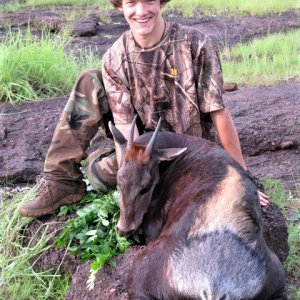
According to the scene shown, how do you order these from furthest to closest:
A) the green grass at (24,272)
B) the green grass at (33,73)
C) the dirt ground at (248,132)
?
the green grass at (33,73) < the dirt ground at (248,132) < the green grass at (24,272)

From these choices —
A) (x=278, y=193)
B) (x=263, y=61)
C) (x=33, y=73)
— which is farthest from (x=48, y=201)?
(x=263, y=61)

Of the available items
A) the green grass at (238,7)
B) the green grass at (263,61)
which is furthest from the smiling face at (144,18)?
the green grass at (238,7)

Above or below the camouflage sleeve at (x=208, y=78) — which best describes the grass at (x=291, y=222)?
below

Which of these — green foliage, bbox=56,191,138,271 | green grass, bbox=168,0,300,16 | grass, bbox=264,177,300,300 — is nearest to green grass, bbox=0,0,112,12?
green grass, bbox=168,0,300,16

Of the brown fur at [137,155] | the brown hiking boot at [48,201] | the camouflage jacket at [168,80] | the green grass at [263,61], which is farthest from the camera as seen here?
the green grass at [263,61]

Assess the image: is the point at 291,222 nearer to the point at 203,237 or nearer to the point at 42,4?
the point at 203,237

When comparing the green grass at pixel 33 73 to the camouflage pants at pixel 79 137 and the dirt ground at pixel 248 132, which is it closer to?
the dirt ground at pixel 248 132

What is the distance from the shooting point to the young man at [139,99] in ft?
15.1

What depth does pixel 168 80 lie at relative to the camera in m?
4.70

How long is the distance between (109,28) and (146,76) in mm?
10157

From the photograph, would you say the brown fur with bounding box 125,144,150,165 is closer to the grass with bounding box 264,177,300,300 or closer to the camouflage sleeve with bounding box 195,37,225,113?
the camouflage sleeve with bounding box 195,37,225,113

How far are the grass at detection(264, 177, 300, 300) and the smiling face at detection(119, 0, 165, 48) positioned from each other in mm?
1951

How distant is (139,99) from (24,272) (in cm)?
155

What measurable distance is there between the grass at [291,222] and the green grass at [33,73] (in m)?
3.26
